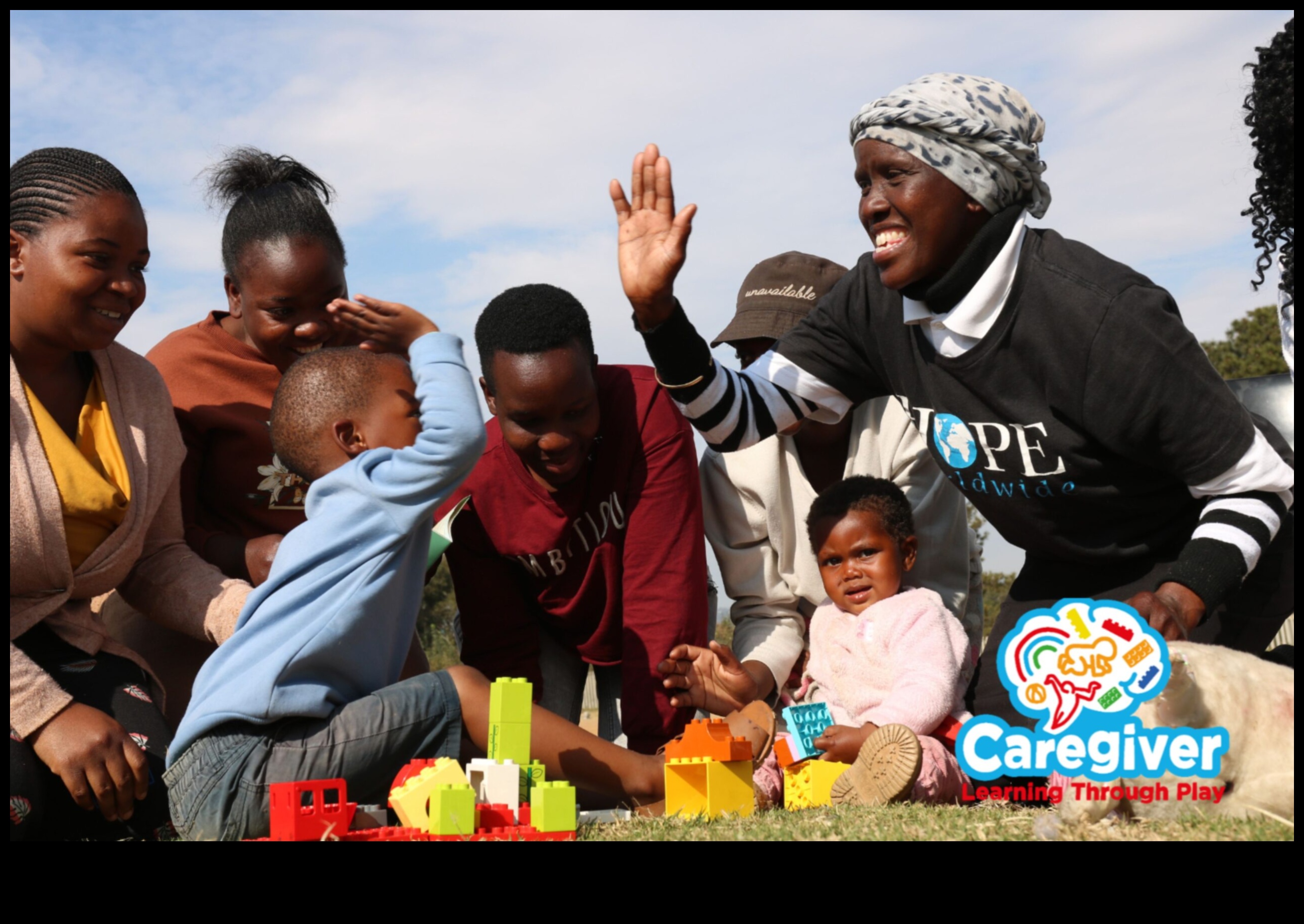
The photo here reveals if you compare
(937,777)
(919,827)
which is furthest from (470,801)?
(937,777)

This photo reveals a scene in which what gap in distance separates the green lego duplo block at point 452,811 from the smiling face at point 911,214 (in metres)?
1.77

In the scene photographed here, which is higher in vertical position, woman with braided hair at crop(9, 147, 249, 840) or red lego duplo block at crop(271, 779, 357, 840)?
woman with braided hair at crop(9, 147, 249, 840)

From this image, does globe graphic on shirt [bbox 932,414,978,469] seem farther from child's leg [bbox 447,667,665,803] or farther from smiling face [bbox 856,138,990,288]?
child's leg [bbox 447,667,665,803]

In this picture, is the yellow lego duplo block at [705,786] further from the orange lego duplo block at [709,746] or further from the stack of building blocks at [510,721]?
the stack of building blocks at [510,721]

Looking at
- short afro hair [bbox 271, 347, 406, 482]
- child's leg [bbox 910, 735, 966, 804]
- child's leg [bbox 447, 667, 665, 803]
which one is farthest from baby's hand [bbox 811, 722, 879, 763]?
short afro hair [bbox 271, 347, 406, 482]

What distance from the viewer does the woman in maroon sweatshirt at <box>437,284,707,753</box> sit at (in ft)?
11.0

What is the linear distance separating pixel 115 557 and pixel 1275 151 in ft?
12.0

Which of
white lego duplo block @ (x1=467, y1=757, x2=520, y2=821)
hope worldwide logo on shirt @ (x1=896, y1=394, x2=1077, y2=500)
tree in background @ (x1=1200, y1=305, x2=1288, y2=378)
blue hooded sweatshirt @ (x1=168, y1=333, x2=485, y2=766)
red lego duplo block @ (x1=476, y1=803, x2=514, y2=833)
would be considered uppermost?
tree in background @ (x1=1200, y1=305, x2=1288, y2=378)

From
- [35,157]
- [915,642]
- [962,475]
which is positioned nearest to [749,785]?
[915,642]

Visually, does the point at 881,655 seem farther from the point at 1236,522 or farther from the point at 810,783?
the point at 1236,522

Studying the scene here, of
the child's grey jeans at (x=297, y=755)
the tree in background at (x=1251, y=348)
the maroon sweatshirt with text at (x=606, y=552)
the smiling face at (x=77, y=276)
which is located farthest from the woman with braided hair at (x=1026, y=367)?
the tree in background at (x=1251, y=348)

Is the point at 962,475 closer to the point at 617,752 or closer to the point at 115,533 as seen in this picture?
the point at 617,752

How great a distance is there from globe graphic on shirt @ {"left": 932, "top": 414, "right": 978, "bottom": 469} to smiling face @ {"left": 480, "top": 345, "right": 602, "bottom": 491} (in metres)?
1.00

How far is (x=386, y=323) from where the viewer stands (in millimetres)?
3227
